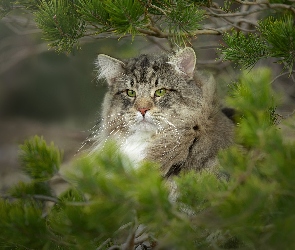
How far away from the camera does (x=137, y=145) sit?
2305 mm

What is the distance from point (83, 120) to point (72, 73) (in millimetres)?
591

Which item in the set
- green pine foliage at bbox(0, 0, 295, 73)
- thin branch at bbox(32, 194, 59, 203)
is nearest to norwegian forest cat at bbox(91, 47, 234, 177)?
green pine foliage at bbox(0, 0, 295, 73)

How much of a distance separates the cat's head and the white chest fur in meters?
0.03

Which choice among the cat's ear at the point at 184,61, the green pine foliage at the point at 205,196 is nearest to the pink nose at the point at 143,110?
the cat's ear at the point at 184,61

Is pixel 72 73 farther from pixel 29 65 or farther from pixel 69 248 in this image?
pixel 69 248

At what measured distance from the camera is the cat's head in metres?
2.29

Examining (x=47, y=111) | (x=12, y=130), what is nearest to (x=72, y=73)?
(x=47, y=111)

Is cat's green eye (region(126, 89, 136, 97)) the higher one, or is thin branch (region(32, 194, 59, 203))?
thin branch (region(32, 194, 59, 203))

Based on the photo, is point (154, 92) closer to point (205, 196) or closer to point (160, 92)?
A: point (160, 92)

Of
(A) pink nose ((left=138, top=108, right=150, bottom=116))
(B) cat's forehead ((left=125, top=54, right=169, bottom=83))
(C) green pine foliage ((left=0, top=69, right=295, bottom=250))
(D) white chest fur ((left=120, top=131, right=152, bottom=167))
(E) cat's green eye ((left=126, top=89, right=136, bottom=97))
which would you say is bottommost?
(D) white chest fur ((left=120, top=131, right=152, bottom=167))

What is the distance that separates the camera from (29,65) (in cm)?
509

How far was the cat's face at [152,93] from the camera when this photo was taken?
7.50 feet

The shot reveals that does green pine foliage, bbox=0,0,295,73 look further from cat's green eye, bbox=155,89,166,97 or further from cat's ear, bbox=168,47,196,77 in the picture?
cat's green eye, bbox=155,89,166,97

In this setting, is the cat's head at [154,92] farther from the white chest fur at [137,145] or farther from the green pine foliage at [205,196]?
the green pine foliage at [205,196]
